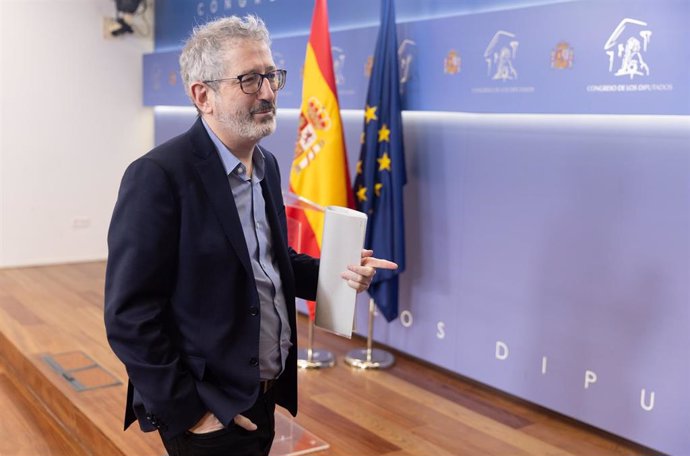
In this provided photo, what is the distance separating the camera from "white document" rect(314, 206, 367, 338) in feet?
5.78

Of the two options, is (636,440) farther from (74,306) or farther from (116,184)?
(116,184)

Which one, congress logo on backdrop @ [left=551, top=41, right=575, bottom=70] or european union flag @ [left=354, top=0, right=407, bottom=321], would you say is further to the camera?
european union flag @ [left=354, top=0, right=407, bottom=321]

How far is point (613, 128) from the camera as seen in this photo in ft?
10.1

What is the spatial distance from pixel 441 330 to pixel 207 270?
2519 millimetres

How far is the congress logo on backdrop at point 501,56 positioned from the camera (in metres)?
3.37

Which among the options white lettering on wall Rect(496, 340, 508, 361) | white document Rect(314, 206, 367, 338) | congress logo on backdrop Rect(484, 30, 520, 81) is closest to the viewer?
white document Rect(314, 206, 367, 338)

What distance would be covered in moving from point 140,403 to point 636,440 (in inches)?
88.4

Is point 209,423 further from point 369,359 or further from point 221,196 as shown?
point 369,359

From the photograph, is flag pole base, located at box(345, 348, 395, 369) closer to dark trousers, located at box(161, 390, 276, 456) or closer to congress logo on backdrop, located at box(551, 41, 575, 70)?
congress logo on backdrop, located at box(551, 41, 575, 70)

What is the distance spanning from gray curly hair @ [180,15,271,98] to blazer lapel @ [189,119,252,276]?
0.54 feet

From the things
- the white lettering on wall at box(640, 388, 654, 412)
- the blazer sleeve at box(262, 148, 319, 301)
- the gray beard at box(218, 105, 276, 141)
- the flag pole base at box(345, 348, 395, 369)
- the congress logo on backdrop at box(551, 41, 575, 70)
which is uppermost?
the congress logo on backdrop at box(551, 41, 575, 70)

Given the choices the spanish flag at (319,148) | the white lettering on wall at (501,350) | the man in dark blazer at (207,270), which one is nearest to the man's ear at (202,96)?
the man in dark blazer at (207,270)

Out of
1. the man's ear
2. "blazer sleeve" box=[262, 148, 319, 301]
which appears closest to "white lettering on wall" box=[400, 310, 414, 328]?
"blazer sleeve" box=[262, 148, 319, 301]

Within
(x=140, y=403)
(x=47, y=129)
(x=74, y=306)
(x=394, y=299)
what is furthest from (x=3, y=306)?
(x=140, y=403)
